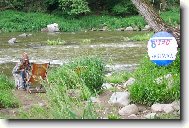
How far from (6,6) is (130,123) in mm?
29262

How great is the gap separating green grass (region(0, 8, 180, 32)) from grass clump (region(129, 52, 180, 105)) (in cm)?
2013

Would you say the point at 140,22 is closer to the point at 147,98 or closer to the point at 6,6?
the point at 6,6

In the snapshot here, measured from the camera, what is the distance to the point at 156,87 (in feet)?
22.8

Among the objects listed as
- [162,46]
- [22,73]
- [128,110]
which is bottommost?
[22,73]

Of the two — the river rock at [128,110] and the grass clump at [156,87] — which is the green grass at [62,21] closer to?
the grass clump at [156,87]

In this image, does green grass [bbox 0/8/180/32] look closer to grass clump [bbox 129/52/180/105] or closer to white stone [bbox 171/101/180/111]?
grass clump [bbox 129/52/180/105]

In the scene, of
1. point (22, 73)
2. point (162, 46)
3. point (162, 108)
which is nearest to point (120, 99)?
point (162, 108)

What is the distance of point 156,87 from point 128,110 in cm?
64

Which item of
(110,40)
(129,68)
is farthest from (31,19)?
(129,68)

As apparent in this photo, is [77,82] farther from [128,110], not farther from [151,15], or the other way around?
[151,15]

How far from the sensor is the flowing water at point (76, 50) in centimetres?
1555

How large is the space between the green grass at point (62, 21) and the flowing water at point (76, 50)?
14.1ft

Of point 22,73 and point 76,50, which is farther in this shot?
point 76,50

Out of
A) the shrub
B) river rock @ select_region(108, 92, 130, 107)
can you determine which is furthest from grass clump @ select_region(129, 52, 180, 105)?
the shrub
